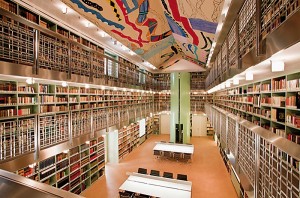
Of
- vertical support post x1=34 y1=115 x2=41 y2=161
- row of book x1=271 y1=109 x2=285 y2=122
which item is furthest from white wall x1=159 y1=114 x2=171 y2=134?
vertical support post x1=34 y1=115 x2=41 y2=161

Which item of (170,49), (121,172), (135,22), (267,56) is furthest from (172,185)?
(170,49)

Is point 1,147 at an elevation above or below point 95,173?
above

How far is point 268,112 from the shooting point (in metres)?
A: 3.97

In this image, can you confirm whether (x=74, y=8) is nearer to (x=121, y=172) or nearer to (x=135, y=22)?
(x=135, y=22)

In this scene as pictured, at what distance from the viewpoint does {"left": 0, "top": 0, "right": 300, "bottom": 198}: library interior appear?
7.06 feet

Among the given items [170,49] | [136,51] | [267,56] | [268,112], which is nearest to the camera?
[267,56]

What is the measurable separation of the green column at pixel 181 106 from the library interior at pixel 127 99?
5.95ft

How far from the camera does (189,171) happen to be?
8.09 meters

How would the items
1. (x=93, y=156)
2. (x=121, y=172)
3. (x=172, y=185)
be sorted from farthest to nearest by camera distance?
(x=121, y=172), (x=93, y=156), (x=172, y=185)

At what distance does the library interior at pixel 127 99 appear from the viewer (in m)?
2.15

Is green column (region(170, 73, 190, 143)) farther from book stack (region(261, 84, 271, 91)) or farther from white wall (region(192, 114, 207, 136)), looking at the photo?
book stack (region(261, 84, 271, 91))

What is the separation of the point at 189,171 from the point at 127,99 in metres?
4.83

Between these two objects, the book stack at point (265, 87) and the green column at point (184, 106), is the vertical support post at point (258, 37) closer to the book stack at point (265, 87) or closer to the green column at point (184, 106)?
the book stack at point (265, 87)

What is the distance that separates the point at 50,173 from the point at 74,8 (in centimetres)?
435
